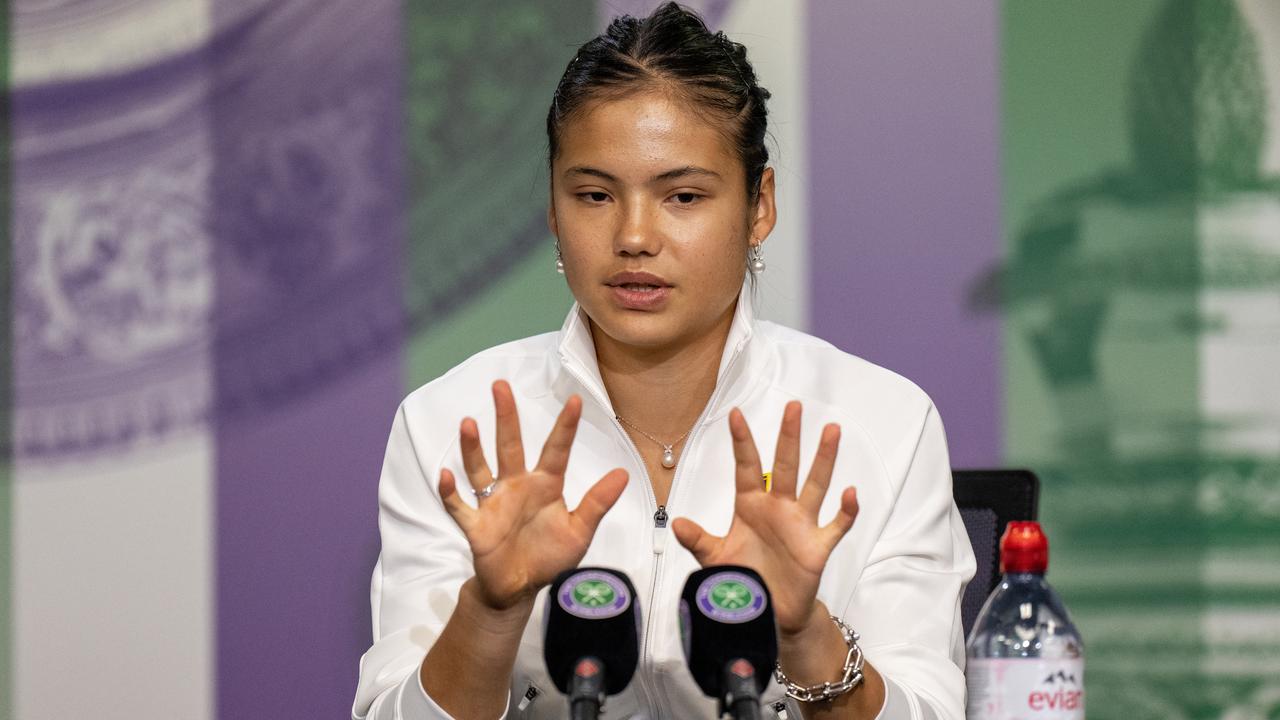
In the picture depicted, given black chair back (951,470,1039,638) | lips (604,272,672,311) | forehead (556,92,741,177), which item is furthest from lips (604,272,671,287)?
black chair back (951,470,1039,638)

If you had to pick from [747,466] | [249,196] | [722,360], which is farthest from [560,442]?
[249,196]

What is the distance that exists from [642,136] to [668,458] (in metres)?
0.37

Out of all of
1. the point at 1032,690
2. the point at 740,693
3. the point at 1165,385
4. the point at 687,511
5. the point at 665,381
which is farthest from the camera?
the point at 1165,385

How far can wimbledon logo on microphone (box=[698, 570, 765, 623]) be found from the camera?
0.92 m

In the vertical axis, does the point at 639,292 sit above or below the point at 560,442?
above

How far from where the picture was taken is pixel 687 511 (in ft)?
4.95

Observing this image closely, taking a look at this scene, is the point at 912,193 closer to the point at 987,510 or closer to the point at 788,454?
the point at 987,510

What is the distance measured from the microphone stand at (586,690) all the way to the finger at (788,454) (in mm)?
286

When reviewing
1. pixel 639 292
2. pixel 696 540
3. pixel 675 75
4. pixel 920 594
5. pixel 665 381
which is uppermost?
pixel 675 75

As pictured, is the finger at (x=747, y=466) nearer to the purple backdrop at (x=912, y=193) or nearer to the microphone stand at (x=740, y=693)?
the microphone stand at (x=740, y=693)

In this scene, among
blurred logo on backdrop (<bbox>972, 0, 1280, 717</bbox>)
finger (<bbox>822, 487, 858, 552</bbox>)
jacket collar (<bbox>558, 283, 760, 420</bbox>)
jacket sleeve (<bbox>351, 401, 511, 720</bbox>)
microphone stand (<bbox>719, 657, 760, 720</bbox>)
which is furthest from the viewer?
blurred logo on backdrop (<bbox>972, 0, 1280, 717</bbox>)

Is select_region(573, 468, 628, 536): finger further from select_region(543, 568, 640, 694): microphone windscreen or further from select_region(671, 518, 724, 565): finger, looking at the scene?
select_region(543, 568, 640, 694): microphone windscreen

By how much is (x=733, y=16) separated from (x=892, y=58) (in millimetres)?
286

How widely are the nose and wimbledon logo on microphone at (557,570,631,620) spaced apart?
55cm
